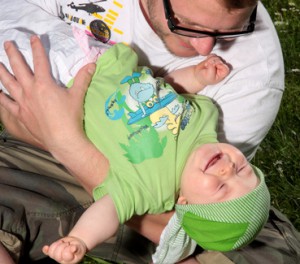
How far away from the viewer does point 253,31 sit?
3.90 meters

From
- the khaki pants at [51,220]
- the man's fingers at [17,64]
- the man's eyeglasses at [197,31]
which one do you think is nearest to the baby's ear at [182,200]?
the khaki pants at [51,220]

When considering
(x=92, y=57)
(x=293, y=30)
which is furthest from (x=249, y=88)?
(x=293, y=30)

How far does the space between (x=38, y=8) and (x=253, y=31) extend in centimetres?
107

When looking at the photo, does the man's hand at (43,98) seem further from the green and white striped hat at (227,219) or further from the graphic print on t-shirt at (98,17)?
the green and white striped hat at (227,219)

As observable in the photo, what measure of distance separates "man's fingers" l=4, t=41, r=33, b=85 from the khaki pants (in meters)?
0.47

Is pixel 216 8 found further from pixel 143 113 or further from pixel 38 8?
pixel 38 8

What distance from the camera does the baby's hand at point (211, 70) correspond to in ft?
12.5

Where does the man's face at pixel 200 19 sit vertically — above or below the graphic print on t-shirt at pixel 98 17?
above

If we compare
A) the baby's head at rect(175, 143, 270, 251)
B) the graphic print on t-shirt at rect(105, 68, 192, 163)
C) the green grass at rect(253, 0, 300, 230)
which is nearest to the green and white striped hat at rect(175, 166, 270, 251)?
the baby's head at rect(175, 143, 270, 251)

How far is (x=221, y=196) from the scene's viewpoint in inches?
135

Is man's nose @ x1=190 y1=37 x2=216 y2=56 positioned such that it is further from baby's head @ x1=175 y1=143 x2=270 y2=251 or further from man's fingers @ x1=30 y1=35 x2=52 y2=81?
man's fingers @ x1=30 y1=35 x2=52 y2=81

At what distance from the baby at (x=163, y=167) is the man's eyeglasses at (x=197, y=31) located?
17 cm

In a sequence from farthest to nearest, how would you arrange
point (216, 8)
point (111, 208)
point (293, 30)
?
point (293, 30) < point (216, 8) < point (111, 208)

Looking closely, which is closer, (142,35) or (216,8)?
(216,8)
